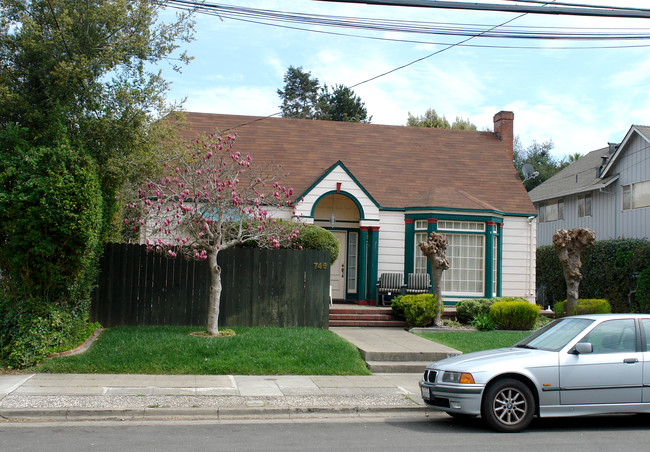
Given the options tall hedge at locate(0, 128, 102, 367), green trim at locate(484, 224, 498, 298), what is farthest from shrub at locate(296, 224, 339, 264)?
tall hedge at locate(0, 128, 102, 367)

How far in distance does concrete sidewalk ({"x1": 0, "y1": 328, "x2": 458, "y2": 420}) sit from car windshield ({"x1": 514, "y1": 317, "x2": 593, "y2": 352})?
6.13 ft

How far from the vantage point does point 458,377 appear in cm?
802

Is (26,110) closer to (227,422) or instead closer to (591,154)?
(227,422)

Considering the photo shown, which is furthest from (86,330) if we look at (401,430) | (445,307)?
(445,307)

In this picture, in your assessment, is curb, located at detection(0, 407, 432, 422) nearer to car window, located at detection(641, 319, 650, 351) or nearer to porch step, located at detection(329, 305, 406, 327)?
car window, located at detection(641, 319, 650, 351)

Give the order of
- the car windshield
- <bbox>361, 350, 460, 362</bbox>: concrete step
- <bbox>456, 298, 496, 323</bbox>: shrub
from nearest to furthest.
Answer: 1. the car windshield
2. <bbox>361, 350, 460, 362</bbox>: concrete step
3. <bbox>456, 298, 496, 323</bbox>: shrub

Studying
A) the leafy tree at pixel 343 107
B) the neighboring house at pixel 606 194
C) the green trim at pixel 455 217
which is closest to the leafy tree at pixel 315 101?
the leafy tree at pixel 343 107

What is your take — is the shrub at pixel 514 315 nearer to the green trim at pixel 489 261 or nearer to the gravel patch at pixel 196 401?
the green trim at pixel 489 261

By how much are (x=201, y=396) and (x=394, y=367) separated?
411 cm

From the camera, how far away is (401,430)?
8.05m

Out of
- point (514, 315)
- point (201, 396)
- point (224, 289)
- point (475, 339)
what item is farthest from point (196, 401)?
point (514, 315)

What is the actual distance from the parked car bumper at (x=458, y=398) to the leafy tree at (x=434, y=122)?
34487 millimetres

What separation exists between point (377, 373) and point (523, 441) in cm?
460

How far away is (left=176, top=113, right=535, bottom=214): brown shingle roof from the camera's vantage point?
19828 millimetres
